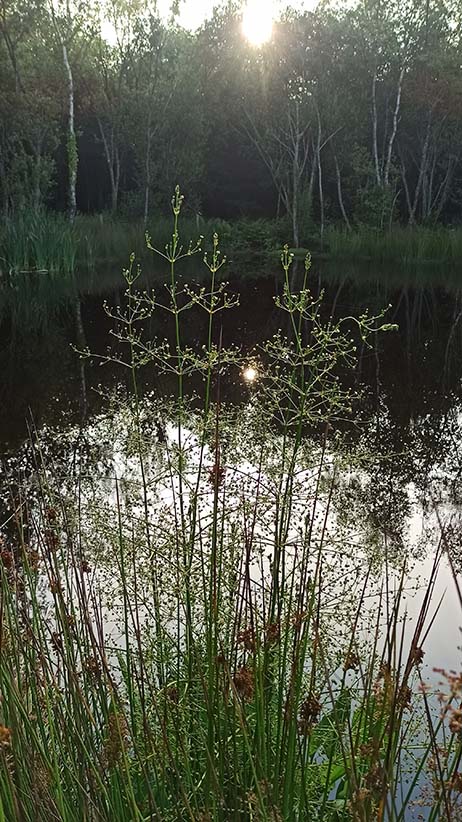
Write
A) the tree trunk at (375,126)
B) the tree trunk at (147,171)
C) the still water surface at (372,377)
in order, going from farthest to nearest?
the tree trunk at (147,171), the tree trunk at (375,126), the still water surface at (372,377)

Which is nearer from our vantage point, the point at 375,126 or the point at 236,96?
the point at 375,126

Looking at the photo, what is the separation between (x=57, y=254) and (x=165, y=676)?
11.1 meters

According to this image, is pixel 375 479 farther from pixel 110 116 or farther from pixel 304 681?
pixel 110 116

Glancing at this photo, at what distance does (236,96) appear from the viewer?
19359 millimetres

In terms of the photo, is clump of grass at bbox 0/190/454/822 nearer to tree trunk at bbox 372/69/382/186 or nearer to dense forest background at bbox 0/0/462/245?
dense forest background at bbox 0/0/462/245

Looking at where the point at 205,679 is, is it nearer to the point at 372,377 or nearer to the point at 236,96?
the point at 372,377

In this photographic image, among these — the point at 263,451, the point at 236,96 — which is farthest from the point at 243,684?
the point at 236,96

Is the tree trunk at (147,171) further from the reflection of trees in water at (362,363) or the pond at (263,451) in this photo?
the reflection of trees in water at (362,363)

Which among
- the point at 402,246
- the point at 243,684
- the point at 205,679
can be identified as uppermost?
the point at 402,246

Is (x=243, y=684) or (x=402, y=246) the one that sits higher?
(x=402, y=246)

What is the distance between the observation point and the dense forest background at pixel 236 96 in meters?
16.0

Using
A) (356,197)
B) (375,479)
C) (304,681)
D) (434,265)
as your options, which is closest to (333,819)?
(304,681)

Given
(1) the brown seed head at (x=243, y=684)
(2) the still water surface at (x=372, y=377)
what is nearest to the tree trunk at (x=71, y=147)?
(2) the still water surface at (x=372, y=377)

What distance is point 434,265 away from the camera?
14.0 metres
